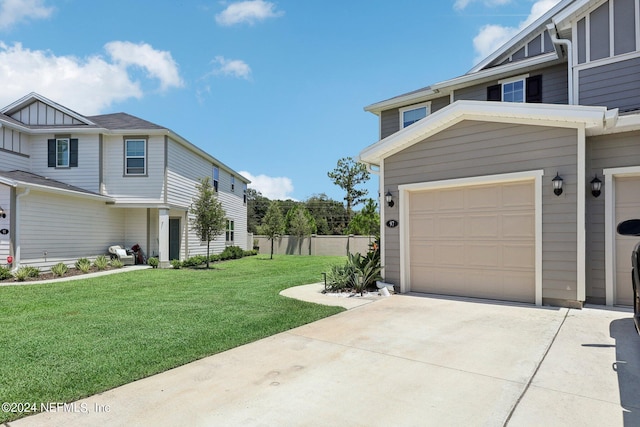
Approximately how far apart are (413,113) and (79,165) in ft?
45.0

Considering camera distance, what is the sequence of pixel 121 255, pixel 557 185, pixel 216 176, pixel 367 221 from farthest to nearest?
pixel 367 221 → pixel 216 176 → pixel 121 255 → pixel 557 185

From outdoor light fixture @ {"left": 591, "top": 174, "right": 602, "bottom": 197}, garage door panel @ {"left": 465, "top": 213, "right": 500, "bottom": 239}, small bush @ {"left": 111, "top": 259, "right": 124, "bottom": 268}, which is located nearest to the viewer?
outdoor light fixture @ {"left": 591, "top": 174, "right": 602, "bottom": 197}

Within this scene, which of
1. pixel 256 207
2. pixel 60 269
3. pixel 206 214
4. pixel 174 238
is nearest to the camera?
pixel 60 269

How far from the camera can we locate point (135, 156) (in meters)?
14.9

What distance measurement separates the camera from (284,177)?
173 ft

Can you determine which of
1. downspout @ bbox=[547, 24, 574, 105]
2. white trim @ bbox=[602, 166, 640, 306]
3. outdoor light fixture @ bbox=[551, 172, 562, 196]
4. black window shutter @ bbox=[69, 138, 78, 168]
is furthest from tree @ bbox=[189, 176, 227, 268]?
white trim @ bbox=[602, 166, 640, 306]

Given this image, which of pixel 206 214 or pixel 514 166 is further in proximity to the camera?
pixel 206 214

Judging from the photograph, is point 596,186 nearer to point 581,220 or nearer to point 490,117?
point 581,220

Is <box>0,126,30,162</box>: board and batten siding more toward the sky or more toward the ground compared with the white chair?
more toward the sky

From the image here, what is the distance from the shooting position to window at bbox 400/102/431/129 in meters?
12.1

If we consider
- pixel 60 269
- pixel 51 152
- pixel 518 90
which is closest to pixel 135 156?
pixel 51 152

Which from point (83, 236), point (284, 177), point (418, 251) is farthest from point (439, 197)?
point (284, 177)

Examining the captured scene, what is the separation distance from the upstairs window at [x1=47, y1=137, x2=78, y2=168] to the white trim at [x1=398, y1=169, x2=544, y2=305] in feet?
46.2

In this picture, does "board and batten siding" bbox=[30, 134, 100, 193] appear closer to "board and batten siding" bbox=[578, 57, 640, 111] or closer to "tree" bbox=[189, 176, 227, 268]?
"tree" bbox=[189, 176, 227, 268]
